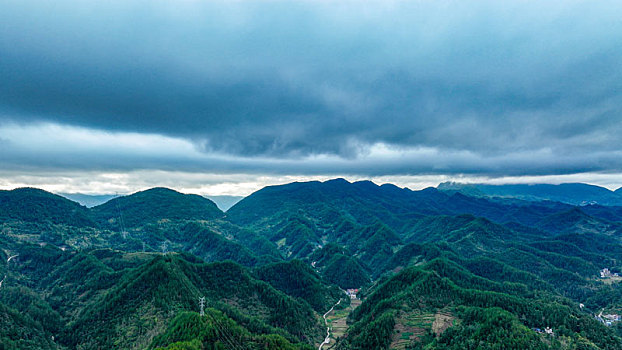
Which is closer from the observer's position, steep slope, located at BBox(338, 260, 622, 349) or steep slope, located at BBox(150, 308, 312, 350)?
steep slope, located at BBox(150, 308, 312, 350)

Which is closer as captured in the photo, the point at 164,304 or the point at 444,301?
the point at 164,304

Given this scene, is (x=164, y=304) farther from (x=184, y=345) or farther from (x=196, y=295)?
(x=184, y=345)

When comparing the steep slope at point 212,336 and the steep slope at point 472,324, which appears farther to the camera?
the steep slope at point 472,324

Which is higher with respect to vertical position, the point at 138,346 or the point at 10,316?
the point at 10,316

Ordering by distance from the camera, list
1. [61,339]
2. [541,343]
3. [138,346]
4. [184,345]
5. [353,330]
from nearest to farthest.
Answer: [184,345] → [541,343] → [138,346] → [61,339] → [353,330]

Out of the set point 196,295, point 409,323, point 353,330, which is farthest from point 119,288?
point 409,323

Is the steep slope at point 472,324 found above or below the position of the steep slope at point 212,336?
below

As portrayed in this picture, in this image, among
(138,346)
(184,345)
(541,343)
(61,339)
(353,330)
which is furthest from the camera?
(353,330)

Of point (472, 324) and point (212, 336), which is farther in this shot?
point (472, 324)

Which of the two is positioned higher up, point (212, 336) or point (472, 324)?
point (212, 336)

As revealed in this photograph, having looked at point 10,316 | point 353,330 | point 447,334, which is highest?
point 10,316

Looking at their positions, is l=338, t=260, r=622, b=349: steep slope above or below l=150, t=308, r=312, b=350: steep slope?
below
